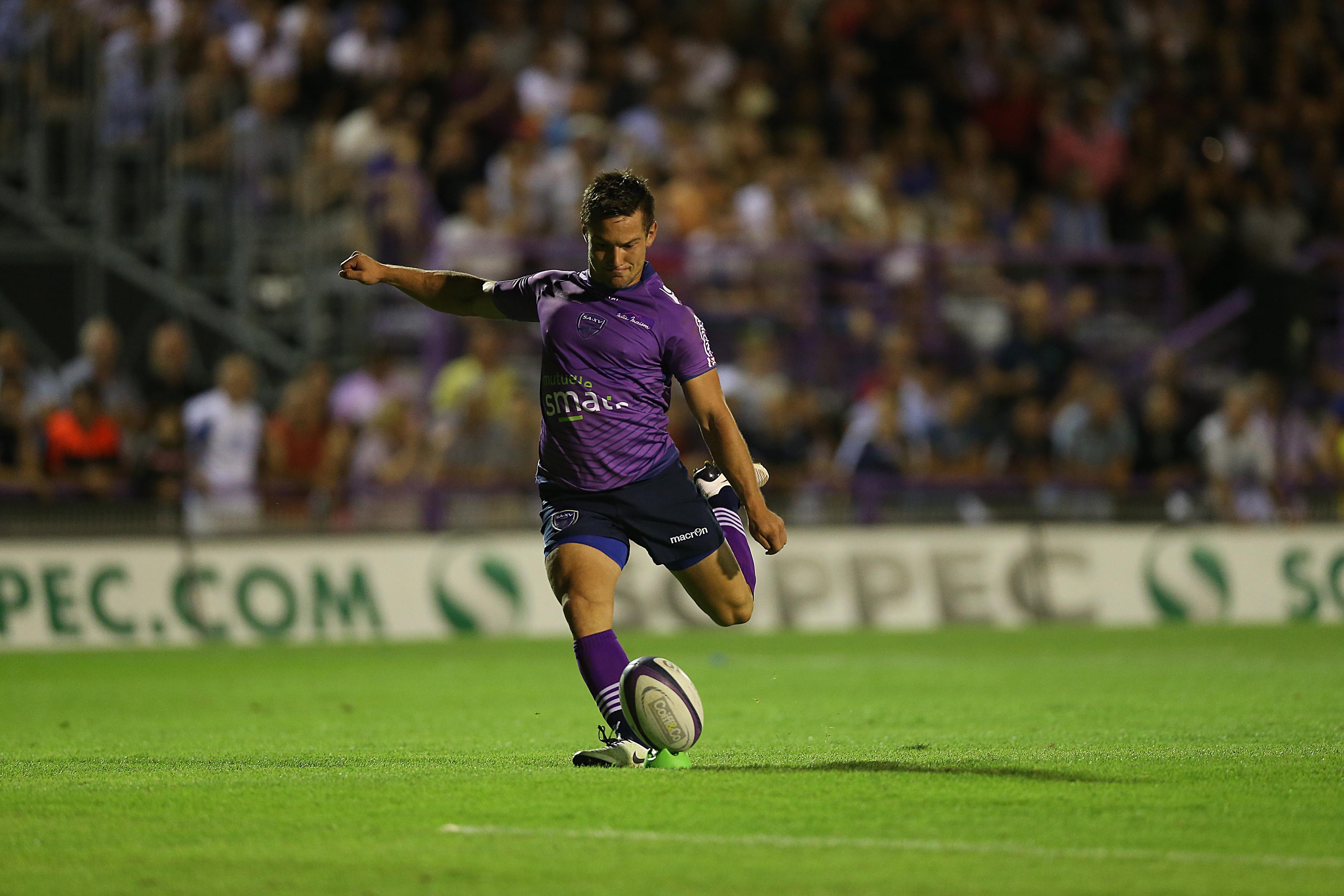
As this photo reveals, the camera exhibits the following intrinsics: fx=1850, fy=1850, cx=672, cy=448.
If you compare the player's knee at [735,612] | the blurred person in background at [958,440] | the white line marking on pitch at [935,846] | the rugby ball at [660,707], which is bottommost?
the white line marking on pitch at [935,846]

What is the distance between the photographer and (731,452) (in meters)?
7.31

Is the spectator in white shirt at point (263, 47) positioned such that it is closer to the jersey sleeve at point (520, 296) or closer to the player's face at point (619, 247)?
the jersey sleeve at point (520, 296)

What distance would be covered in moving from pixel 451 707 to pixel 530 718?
854 millimetres

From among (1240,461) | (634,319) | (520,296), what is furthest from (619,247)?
(1240,461)

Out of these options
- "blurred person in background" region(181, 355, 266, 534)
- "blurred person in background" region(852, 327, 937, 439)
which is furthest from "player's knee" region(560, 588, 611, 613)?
"blurred person in background" region(852, 327, 937, 439)

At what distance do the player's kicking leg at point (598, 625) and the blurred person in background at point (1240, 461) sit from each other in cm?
1119

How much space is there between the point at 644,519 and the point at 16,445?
30.6 ft

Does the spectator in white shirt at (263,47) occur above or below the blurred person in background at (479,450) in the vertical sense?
above

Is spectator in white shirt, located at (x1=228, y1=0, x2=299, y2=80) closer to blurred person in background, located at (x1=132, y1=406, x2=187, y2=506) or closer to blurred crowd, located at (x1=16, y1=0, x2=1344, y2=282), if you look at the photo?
blurred crowd, located at (x1=16, y1=0, x2=1344, y2=282)

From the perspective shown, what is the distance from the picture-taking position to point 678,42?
20703 millimetres

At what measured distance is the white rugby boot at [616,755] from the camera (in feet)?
24.3

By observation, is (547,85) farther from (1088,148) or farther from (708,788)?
(708,788)

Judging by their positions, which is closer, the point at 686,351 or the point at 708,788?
the point at 708,788

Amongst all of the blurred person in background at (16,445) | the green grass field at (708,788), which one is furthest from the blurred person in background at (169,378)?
the green grass field at (708,788)
